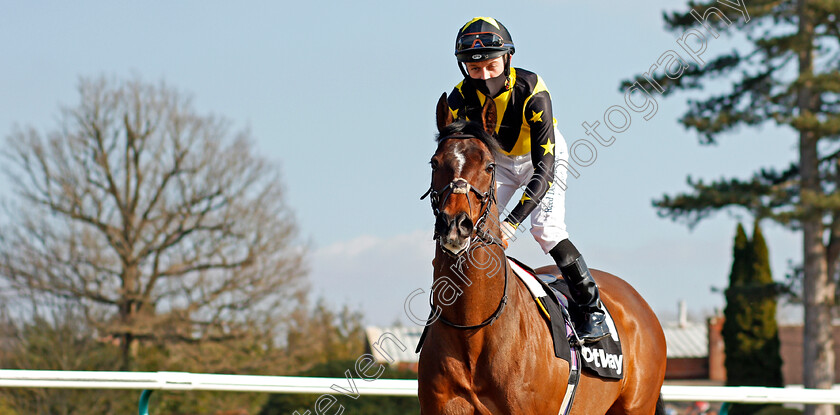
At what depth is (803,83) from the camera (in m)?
17.4

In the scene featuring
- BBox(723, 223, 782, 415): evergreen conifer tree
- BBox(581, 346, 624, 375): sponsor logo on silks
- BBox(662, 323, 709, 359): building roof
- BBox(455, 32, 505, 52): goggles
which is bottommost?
BBox(581, 346, 624, 375): sponsor logo on silks

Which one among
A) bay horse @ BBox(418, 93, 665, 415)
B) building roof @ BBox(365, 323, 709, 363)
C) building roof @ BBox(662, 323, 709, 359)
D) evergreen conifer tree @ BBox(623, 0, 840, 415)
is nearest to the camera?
bay horse @ BBox(418, 93, 665, 415)

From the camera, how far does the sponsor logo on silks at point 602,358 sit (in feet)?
13.3

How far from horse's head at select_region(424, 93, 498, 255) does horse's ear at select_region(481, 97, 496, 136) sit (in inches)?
8.0

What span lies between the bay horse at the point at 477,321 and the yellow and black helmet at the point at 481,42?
0.28 m

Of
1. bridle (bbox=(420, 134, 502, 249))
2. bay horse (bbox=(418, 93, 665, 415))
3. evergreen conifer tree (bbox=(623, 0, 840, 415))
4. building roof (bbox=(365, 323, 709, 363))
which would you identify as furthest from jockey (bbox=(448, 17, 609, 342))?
building roof (bbox=(365, 323, 709, 363))

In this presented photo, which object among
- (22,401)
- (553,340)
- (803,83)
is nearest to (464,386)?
(553,340)

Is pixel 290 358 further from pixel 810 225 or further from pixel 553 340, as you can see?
pixel 553 340

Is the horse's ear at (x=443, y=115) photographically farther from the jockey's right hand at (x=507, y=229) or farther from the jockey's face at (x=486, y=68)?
the jockey's right hand at (x=507, y=229)

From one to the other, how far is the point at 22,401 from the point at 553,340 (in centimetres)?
1343

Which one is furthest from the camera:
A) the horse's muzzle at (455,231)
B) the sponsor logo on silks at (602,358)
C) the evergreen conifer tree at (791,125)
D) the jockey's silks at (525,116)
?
the evergreen conifer tree at (791,125)

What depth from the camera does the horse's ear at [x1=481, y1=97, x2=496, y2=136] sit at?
12.6 feet

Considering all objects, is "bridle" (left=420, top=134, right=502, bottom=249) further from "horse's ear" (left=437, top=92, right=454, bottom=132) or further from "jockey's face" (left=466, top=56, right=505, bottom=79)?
"jockey's face" (left=466, top=56, right=505, bottom=79)

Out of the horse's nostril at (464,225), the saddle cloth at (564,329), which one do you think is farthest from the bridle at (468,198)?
the saddle cloth at (564,329)
